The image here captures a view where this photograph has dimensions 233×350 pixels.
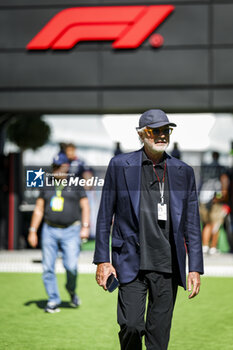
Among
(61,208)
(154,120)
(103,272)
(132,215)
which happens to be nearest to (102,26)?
(61,208)

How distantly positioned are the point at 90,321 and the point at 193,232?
3.63m

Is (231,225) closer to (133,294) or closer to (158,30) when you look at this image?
(158,30)

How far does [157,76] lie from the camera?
1568cm

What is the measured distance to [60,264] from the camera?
13562 millimetres

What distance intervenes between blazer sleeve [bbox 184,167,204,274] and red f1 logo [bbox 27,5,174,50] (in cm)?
1104

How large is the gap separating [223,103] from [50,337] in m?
9.66

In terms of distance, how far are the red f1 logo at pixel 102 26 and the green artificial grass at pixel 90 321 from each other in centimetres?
636

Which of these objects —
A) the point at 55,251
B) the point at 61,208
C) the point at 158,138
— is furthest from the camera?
the point at 55,251

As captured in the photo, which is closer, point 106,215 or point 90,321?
point 106,215

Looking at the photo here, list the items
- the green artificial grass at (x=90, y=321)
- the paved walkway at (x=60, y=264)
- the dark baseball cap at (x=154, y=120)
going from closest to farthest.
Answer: the dark baseball cap at (x=154, y=120), the green artificial grass at (x=90, y=321), the paved walkway at (x=60, y=264)

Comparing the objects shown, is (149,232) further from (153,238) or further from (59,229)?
(59,229)

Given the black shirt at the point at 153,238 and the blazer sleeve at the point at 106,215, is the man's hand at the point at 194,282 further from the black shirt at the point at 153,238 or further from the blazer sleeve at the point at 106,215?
the blazer sleeve at the point at 106,215

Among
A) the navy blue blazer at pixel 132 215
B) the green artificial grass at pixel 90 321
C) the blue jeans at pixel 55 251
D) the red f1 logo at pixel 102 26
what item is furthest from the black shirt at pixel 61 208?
the red f1 logo at pixel 102 26

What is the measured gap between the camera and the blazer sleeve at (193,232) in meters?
4.76
